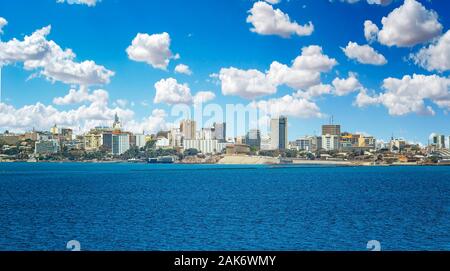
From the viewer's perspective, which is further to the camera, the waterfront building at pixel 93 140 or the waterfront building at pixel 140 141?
the waterfront building at pixel 140 141

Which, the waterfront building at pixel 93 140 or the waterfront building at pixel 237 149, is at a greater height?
the waterfront building at pixel 93 140

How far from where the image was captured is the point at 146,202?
92.2 feet

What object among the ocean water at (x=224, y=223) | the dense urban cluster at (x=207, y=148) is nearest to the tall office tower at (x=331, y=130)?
the dense urban cluster at (x=207, y=148)

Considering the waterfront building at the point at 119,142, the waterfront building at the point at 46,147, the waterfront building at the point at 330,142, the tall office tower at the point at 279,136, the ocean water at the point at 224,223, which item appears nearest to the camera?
the ocean water at the point at 224,223

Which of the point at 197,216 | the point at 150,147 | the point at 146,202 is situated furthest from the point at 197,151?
the point at 197,216

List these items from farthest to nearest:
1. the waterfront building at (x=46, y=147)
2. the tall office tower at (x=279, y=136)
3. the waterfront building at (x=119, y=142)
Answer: the waterfront building at (x=46, y=147) < the waterfront building at (x=119, y=142) < the tall office tower at (x=279, y=136)

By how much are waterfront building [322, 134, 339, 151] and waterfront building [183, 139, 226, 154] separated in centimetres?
2100

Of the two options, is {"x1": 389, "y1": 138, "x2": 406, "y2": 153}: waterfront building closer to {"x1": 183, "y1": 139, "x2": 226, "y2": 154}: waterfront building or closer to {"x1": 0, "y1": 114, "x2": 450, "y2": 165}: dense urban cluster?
{"x1": 0, "y1": 114, "x2": 450, "y2": 165}: dense urban cluster

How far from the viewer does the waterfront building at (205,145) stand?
333 ft

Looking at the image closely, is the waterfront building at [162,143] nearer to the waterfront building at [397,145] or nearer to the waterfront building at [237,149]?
the waterfront building at [237,149]

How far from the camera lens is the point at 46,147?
86812mm

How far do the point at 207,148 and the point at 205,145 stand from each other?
9.93 feet

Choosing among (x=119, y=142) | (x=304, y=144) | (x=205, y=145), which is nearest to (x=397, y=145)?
(x=304, y=144)
